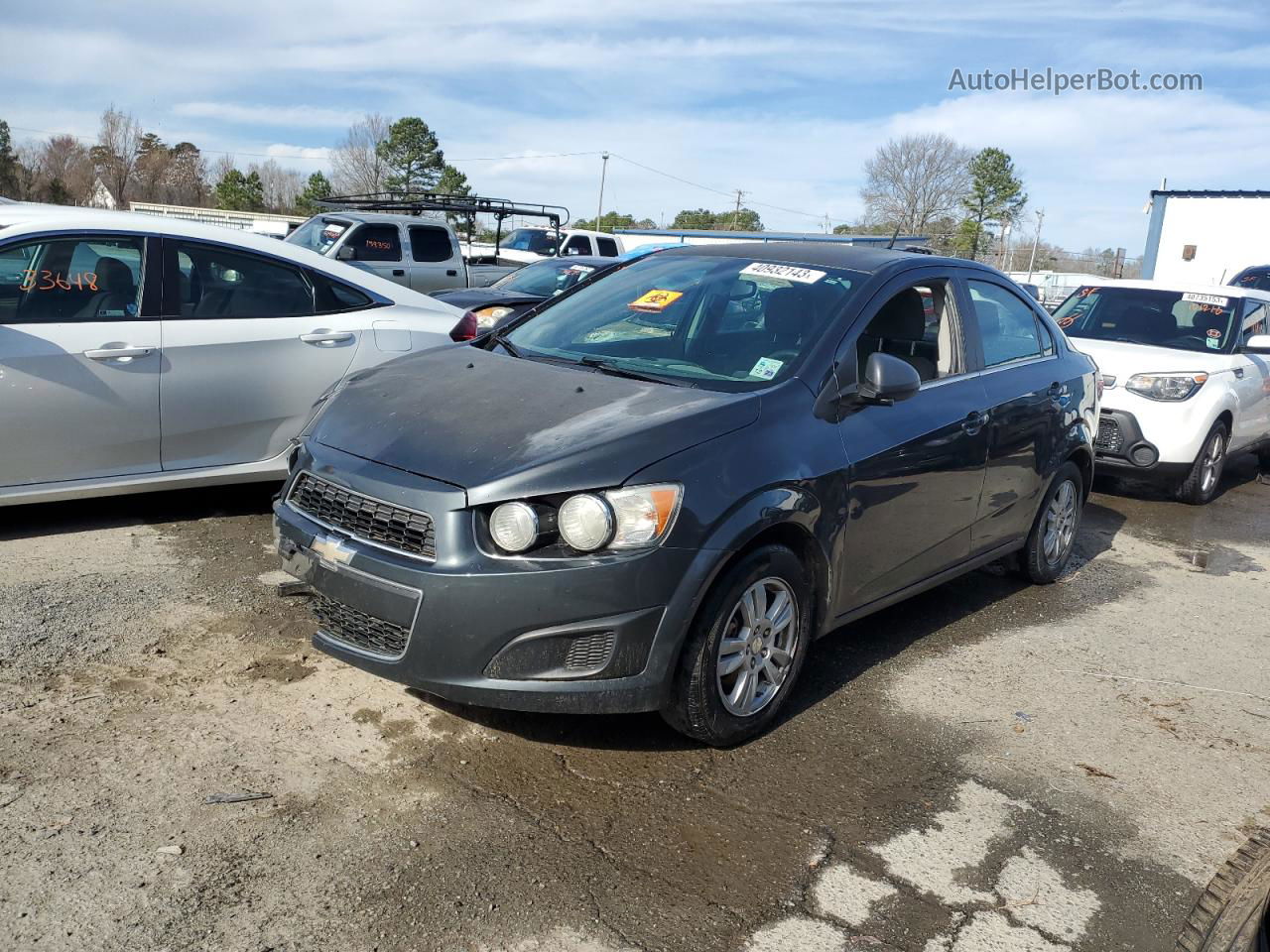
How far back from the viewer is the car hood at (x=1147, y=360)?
830 centimetres

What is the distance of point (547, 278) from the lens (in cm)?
1335

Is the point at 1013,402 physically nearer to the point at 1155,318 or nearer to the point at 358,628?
the point at 358,628

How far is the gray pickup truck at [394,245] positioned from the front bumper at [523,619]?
38.6 ft

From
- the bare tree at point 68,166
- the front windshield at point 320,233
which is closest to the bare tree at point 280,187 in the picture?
the bare tree at point 68,166

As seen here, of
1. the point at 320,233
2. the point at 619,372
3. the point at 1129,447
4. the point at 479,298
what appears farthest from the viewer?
the point at 320,233

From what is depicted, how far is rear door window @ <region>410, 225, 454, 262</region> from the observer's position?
15367mm

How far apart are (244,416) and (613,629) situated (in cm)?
312

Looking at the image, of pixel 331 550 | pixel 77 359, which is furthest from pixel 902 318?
pixel 77 359

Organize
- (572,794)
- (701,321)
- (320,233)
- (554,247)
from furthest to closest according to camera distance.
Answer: (554,247) < (320,233) < (701,321) < (572,794)

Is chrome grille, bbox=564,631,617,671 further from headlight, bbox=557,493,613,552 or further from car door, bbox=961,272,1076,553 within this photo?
car door, bbox=961,272,1076,553

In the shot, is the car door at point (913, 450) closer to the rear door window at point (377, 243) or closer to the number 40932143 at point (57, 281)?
the number 40932143 at point (57, 281)

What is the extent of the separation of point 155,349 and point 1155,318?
7.84 meters

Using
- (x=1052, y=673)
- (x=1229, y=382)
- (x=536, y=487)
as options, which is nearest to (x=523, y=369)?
(x=536, y=487)

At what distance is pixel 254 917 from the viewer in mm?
2670
